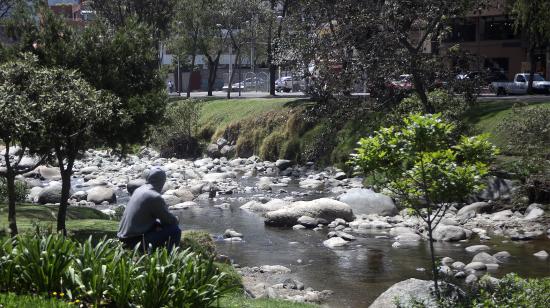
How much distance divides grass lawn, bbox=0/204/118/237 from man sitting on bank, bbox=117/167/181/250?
15.0ft

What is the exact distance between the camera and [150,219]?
34.9 ft

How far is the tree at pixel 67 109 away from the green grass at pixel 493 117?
61.3ft

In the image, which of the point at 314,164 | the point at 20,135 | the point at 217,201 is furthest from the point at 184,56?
the point at 20,135

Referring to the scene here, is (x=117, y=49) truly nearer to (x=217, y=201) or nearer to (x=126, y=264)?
(x=126, y=264)

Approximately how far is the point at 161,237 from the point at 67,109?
166 inches

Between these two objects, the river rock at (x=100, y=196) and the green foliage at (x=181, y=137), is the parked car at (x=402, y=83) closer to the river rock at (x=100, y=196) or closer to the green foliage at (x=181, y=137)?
the river rock at (x=100, y=196)

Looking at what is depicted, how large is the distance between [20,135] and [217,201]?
17780mm

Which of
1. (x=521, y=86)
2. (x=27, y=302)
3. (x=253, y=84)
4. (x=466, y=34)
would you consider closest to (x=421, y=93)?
(x=27, y=302)

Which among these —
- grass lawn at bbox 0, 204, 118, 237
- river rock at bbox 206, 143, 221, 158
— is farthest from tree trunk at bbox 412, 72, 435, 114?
river rock at bbox 206, 143, 221, 158

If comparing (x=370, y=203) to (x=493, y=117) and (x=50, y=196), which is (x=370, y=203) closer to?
(x=493, y=117)

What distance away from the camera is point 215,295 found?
339 inches

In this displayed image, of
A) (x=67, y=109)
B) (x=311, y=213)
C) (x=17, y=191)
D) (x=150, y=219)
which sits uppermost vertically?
(x=67, y=109)

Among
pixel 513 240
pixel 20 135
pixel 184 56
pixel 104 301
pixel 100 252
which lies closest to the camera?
pixel 104 301

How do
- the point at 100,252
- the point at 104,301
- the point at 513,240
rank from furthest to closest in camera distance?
the point at 513,240
the point at 100,252
the point at 104,301
